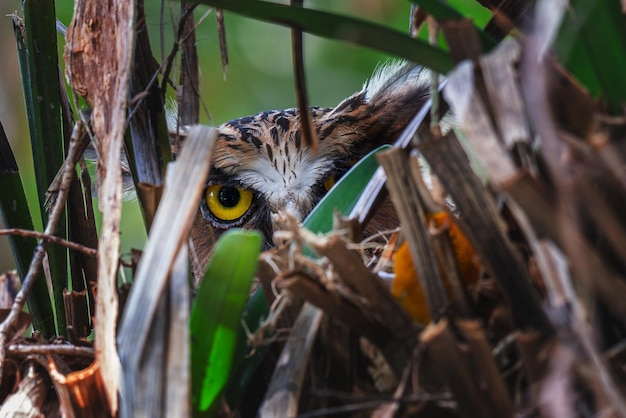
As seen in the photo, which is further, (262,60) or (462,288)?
(262,60)

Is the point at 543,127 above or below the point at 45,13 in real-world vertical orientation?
below

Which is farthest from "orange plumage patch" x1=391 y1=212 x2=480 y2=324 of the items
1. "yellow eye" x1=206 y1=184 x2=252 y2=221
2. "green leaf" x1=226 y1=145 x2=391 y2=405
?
"yellow eye" x1=206 y1=184 x2=252 y2=221

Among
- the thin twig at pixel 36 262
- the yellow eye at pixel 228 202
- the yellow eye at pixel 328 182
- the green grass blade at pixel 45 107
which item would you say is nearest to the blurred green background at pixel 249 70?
the yellow eye at pixel 228 202

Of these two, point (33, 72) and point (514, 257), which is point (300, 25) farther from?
point (33, 72)

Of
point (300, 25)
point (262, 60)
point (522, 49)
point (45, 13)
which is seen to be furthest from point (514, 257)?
point (262, 60)

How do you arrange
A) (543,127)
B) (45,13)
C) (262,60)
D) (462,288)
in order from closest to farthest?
1. (543,127)
2. (462,288)
3. (45,13)
4. (262,60)

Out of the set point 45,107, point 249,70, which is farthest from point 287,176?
point 249,70

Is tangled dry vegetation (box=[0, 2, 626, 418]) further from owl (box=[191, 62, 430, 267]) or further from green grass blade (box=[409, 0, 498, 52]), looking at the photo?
owl (box=[191, 62, 430, 267])
